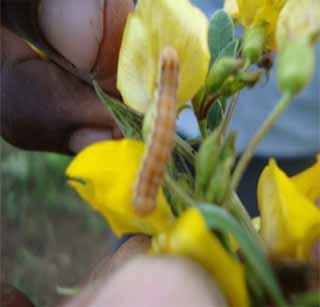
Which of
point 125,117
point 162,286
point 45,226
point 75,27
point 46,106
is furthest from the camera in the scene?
point 45,226

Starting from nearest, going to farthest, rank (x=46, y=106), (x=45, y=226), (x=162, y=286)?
(x=162, y=286) → (x=46, y=106) → (x=45, y=226)

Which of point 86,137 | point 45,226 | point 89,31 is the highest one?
point 89,31

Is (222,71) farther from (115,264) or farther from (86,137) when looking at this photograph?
(86,137)

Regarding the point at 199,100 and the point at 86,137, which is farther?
the point at 86,137

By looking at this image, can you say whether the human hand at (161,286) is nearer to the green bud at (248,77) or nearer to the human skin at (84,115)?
the human skin at (84,115)

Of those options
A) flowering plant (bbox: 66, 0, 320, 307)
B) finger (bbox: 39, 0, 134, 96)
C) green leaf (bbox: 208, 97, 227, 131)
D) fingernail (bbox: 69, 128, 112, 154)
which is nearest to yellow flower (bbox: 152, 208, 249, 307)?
flowering plant (bbox: 66, 0, 320, 307)

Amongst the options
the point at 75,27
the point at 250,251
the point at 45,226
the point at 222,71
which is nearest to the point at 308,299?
the point at 250,251
